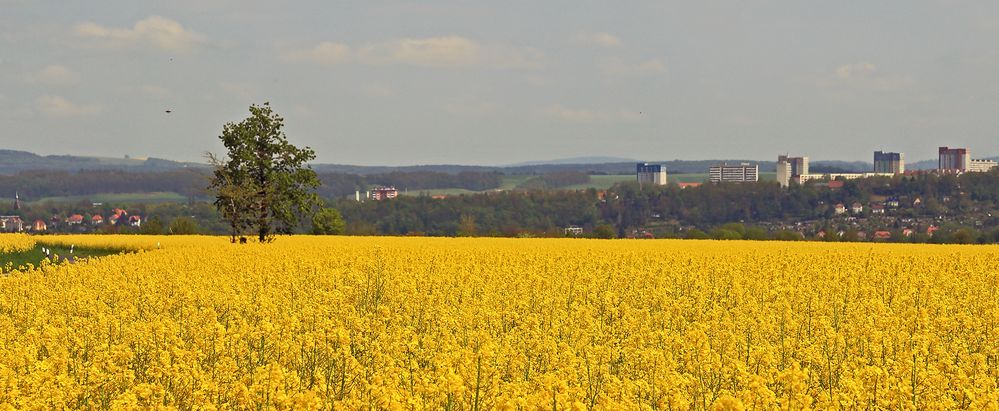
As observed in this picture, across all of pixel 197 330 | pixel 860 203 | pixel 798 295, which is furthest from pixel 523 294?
pixel 860 203

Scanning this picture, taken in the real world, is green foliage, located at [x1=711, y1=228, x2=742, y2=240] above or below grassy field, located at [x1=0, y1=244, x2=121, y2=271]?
below

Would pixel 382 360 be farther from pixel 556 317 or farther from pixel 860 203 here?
pixel 860 203

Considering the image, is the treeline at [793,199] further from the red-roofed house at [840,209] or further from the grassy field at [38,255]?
the grassy field at [38,255]

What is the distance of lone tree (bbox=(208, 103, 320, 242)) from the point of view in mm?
45750

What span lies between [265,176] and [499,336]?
39149 mm

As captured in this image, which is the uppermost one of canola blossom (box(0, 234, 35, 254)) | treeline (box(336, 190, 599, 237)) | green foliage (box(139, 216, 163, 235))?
canola blossom (box(0, 234, 35, 254))

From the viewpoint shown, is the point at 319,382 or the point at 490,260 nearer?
the point at 319,382

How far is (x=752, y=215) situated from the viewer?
152875 mm

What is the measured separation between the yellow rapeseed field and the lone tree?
22.9m

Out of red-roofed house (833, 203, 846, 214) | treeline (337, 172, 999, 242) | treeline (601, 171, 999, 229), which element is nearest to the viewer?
treeline (337, 172, 999, 242)

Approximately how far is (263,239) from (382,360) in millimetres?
39775

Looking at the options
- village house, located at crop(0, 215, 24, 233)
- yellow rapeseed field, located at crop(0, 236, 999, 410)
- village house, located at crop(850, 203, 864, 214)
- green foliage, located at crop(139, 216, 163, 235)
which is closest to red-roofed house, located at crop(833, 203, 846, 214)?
village house, located at crop(850, 203, 864, 214)

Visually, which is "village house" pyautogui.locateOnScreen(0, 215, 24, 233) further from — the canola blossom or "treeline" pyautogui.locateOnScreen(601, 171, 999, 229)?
the canola blossom

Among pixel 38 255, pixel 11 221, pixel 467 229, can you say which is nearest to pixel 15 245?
pixel 38 255
